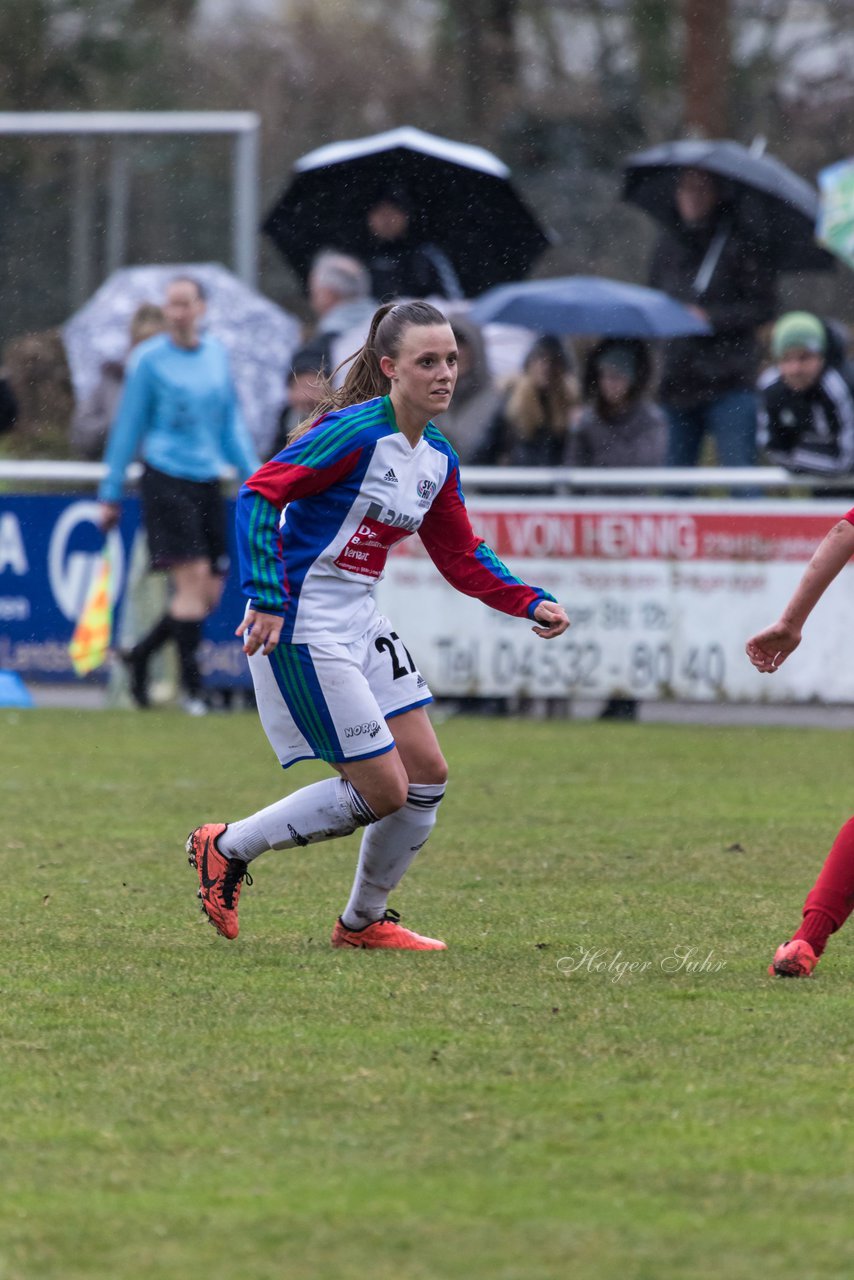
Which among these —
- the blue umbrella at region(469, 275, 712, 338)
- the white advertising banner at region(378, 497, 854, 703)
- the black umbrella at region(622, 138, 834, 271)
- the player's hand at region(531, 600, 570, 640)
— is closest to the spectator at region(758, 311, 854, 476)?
the white advertising banner at region(378, 497, 854, 703)

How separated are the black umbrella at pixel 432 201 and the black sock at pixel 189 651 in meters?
3.35

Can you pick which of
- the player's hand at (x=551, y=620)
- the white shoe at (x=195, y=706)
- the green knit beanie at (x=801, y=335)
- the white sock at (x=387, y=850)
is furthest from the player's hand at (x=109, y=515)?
the player's hand at (x=551, y=620)

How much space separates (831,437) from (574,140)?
20.6 meters

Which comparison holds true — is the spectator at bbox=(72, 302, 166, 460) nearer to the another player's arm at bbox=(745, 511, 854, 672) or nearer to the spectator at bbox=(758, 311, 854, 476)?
the spectator at bbox=(758, 311, 854, 476)

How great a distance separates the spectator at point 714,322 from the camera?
1385 cm

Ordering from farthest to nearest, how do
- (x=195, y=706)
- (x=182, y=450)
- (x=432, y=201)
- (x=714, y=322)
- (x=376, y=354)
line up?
(x=432, y=201), (x=714, y=322), (x=195, y=706), (x=182, y=450), (x=376, y=354)

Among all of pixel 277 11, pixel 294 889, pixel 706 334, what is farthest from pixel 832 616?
pixel 277 11

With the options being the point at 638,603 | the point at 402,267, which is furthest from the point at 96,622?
the point at 638,603

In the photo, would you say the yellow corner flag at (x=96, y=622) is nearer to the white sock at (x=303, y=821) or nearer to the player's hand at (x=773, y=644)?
the white sock at (x=303, y=821)

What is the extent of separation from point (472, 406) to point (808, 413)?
207 centimetres

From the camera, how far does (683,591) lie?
43.4ft

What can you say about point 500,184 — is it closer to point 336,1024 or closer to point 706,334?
point 706,334

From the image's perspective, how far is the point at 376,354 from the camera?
6270 millimetres

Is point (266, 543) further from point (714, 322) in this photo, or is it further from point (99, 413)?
point (99, 413)
